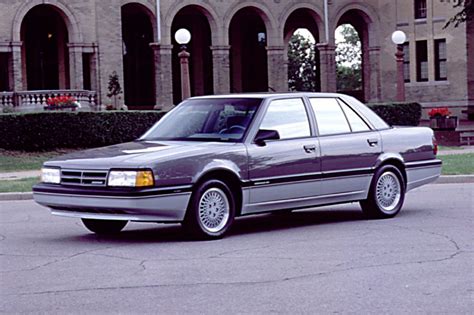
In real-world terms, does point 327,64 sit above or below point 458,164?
above

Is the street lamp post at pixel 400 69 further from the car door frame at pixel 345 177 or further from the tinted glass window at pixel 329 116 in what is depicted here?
the tinted glass window at pixel 329 116

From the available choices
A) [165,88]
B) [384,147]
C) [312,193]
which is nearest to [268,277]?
[312,193]

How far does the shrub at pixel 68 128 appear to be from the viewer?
91.8 ft

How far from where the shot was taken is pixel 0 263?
32.0ft

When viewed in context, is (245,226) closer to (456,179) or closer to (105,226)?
(105,226)

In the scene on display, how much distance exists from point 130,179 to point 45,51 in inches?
1319

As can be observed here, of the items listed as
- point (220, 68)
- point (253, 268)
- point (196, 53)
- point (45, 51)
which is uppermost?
point (196, 53)

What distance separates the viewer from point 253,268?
30.0ft

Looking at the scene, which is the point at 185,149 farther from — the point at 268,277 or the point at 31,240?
the point at 268,277

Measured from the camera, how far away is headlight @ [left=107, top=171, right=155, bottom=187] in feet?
35.0

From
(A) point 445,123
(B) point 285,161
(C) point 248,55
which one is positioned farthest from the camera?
(C) point 248,55

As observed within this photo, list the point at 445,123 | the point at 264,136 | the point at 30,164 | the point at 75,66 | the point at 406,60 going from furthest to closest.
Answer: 1. the point at 406,60
2. the point at 75,66
3. the point at 445,123
4. the point at 30,164
5. the point at 264,136

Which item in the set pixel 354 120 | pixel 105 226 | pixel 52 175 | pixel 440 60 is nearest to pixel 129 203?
pixel 52 175

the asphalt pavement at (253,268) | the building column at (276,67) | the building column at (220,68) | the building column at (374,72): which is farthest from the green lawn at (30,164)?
the building column at (374,72)
